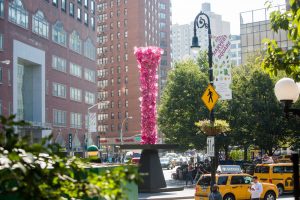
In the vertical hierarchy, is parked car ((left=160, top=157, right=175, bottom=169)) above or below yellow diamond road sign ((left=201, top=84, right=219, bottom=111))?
below

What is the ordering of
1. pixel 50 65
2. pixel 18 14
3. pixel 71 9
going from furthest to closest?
pixel 71 9 < pixel 50 65 < pixel 18 14

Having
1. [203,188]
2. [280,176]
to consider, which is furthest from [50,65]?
[203,188]

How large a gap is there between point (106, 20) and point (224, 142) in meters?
92.5

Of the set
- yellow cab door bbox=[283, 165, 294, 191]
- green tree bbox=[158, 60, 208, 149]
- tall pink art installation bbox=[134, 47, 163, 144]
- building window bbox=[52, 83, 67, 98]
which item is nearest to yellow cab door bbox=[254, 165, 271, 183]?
yellow cab door bbox=[283, 165, 294, 191]

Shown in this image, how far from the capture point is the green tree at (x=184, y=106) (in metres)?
51.0

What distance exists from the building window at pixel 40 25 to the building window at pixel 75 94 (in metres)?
11.2

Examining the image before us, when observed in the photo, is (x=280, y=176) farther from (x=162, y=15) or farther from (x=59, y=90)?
(x=162, y=15)

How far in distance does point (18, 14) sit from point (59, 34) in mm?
11766

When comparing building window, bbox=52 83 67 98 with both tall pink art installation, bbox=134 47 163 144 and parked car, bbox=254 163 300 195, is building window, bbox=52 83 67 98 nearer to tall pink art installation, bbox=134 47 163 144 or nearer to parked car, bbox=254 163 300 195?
tall pink art installation, bbox=134 47 163 144

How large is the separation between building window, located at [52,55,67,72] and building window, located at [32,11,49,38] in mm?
3870

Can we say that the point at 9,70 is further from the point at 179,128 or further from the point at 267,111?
the point at 267,111

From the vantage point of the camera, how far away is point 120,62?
133000 mm

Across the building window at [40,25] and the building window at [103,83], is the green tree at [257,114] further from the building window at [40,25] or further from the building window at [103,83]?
the building window at [103,83]

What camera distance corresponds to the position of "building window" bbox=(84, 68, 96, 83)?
78.9 metres
